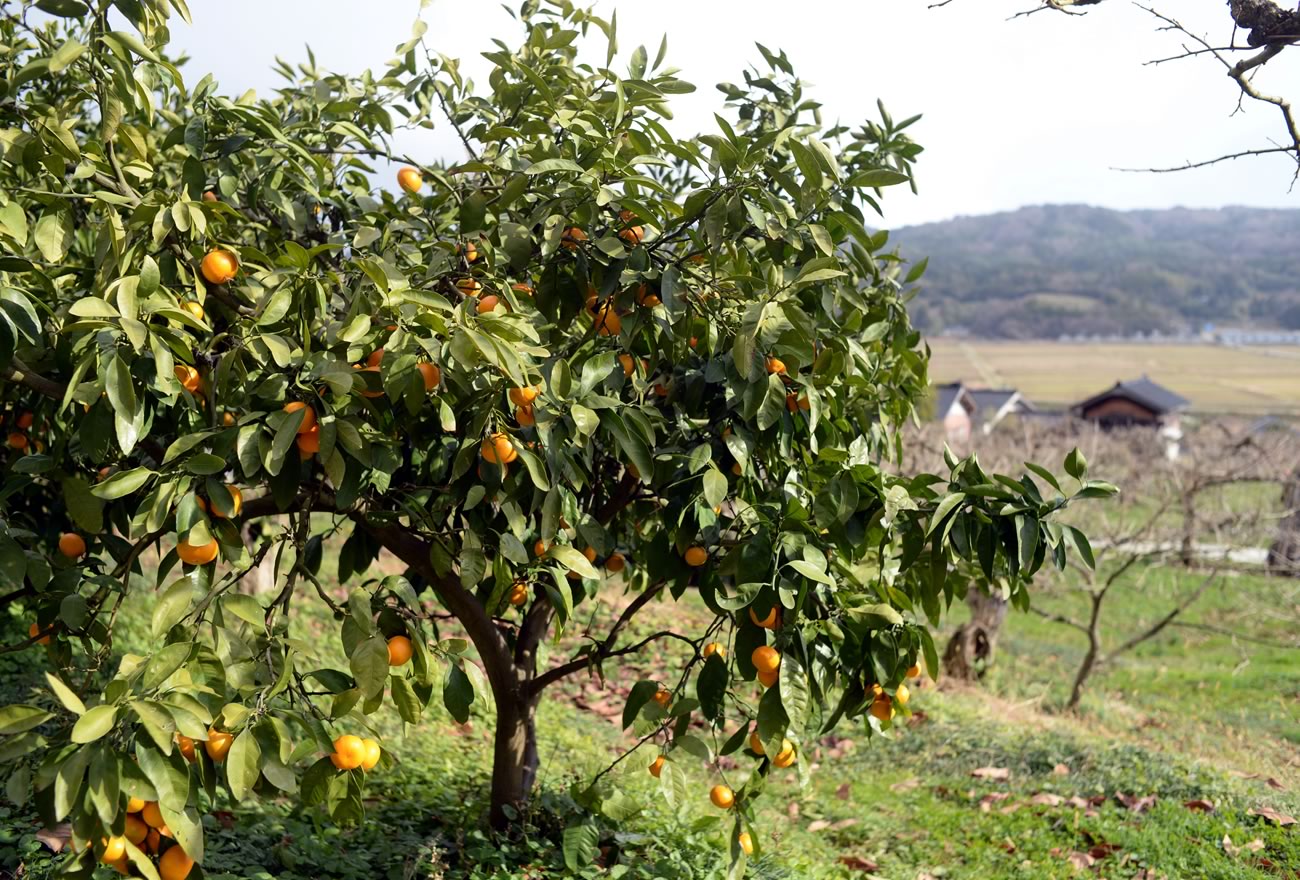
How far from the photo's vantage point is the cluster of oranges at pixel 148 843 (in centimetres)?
170

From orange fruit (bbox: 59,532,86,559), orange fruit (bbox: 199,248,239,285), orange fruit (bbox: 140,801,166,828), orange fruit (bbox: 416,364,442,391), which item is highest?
orange fruit (bbox: 199,248,239,285)

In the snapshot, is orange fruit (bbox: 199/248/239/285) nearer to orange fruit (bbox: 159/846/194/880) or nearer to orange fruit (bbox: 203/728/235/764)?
orange fruit (bbox: 203/728/235/764)

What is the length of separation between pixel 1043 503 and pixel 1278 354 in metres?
105

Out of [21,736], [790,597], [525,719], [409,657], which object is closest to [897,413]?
[790,597]

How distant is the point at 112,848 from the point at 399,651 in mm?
649

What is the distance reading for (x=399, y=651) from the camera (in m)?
2.16

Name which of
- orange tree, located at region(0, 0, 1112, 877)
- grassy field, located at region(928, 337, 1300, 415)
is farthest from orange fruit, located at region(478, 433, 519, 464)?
grassy field, located at region(928, 337, 1300, 415)

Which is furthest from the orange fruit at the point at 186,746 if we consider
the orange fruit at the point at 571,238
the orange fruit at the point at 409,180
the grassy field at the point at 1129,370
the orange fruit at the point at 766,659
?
the grassy field at the point at 1129,370

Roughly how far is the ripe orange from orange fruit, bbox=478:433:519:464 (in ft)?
2.00

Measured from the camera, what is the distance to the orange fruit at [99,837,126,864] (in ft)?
5.50

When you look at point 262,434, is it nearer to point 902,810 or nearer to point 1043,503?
point 1043,503

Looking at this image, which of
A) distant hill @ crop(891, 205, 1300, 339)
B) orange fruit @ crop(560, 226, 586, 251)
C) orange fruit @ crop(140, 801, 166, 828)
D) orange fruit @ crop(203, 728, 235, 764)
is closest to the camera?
orange fruit @ crop(140, 801, 166, 828)

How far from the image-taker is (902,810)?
491cm

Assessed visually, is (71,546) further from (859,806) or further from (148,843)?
(859,806)
